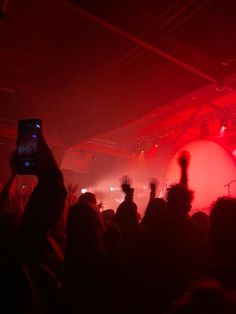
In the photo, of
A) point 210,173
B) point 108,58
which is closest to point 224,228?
point 108,58

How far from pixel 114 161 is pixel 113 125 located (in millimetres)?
5565

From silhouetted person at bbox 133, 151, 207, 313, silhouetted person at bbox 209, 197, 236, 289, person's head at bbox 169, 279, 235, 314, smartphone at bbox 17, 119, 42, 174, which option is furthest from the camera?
silhouetted person at bbox 133, 151, 207, 313

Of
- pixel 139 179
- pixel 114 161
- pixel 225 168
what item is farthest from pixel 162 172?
pixel 225 168

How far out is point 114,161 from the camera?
12000 millimetres

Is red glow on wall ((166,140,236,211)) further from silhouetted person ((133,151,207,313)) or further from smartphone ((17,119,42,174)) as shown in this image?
smartphone ((17,119,42,174))

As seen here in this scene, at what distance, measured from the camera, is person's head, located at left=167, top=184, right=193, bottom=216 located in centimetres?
285

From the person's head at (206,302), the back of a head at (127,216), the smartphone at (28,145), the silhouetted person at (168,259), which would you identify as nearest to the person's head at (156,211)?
the back of a head at (127,216)

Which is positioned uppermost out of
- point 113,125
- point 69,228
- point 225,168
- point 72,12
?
point 72,12

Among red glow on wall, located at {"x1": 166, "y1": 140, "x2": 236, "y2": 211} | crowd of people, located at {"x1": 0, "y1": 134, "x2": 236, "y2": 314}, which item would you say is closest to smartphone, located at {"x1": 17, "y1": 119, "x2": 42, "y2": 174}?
crowd of people, located at {"x1": 0, "y1": 134, "x2": 236, "y2": 314}

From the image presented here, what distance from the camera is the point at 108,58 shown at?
204 inches

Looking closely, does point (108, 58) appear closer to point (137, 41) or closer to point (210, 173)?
point (137, 41)

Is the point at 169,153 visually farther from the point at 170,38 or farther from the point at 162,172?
the point at 170,38

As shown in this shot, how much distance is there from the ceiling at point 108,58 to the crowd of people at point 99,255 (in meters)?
2.08

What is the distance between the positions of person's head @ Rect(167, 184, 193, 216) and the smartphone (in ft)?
4.34
